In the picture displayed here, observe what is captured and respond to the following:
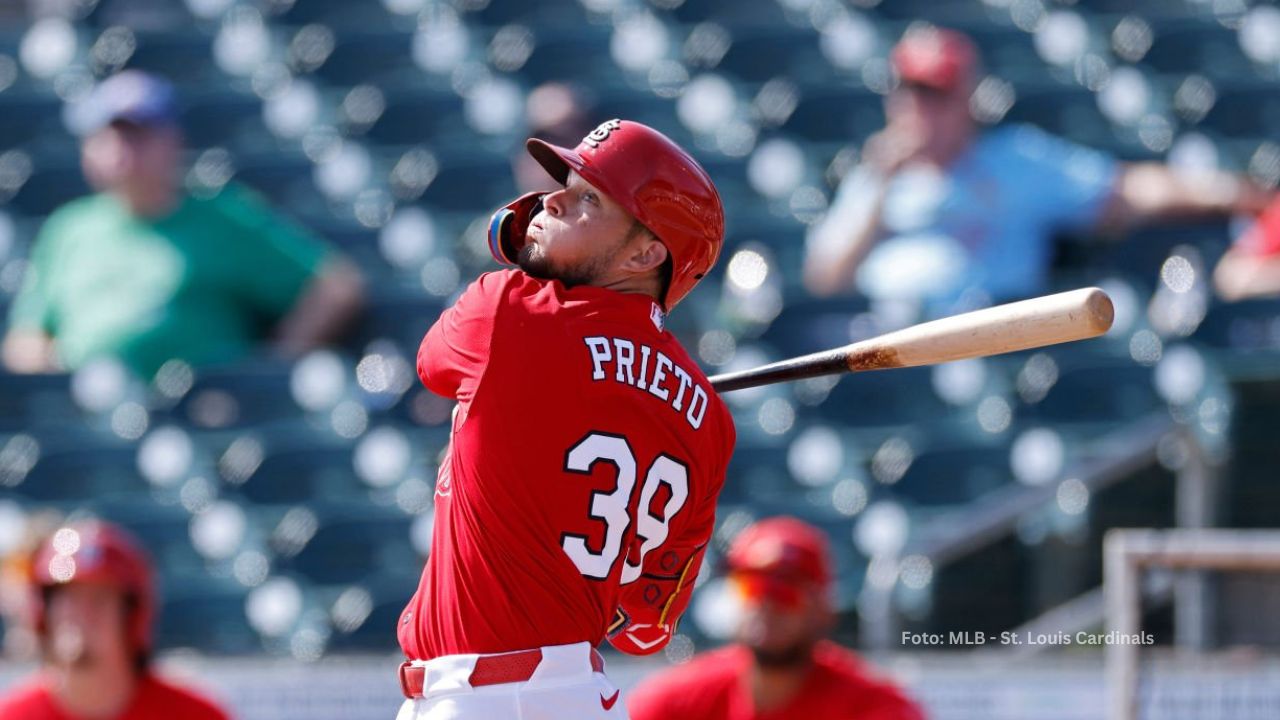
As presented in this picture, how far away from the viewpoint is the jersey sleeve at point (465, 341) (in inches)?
96.7

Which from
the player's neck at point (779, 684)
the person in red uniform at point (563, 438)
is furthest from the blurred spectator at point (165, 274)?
the person in red uniform at point (563, 438)

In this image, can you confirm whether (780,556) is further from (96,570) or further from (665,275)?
(665,275)

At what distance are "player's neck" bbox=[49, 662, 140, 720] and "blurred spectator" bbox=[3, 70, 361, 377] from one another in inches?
58.6

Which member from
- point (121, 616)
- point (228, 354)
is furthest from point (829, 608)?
point (228, 354)

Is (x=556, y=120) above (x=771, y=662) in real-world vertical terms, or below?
above

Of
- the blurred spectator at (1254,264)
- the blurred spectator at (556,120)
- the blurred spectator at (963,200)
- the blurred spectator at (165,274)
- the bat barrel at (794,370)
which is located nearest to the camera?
the bat barrel at (794,370)

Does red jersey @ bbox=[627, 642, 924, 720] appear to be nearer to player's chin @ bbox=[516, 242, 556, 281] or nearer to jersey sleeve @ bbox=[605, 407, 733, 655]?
jersey sleeve @ bbox=[605, 407, 733, 655]

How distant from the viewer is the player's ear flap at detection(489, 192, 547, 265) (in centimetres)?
257

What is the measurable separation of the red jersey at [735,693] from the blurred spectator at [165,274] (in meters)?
1.84

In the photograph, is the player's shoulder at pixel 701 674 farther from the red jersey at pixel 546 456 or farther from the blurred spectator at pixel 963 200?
the red jersey at pixel 546 456

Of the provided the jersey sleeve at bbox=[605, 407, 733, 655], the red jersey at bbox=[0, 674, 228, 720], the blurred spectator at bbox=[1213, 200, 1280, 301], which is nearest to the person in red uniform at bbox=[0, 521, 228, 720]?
the red jersey at bbox=[0, 674, 228, 720]

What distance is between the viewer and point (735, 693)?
14.0ft

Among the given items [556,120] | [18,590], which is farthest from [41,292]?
[556,120]

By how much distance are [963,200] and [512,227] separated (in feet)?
9.81
